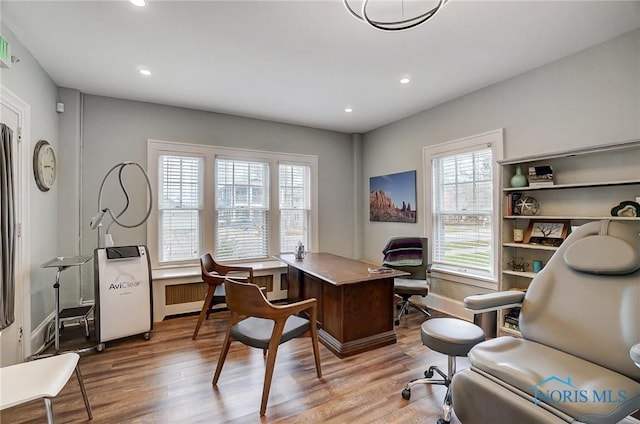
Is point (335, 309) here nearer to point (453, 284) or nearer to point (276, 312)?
point (276, 312)

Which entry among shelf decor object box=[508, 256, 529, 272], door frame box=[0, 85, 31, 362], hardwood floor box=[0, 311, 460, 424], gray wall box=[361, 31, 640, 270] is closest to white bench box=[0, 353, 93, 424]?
hardwood floor box=[0, 311, 460, 424]

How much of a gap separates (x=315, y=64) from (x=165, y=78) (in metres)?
1.63

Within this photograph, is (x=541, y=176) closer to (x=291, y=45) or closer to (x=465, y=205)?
(x=465, y=205)

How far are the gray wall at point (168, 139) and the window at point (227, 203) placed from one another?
141mm

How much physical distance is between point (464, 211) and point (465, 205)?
0.08 meters

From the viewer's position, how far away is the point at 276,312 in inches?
78.0

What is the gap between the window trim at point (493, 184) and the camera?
3.21 meters

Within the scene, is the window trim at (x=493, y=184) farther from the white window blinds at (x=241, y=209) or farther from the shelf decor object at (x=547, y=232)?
the white window blinds at (x=241, y=209)

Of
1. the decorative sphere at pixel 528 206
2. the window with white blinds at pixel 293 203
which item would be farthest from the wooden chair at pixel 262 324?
the window with white blinds at pixel 293 203

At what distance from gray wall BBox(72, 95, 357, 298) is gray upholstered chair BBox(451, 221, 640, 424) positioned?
342 cm

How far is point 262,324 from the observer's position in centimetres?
227

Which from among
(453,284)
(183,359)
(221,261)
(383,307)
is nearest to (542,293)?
(383,307)

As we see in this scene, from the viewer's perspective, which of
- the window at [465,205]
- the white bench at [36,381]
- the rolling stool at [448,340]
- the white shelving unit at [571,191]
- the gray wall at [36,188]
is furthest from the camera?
the window at [465,205]

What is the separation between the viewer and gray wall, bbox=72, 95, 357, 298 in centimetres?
351
